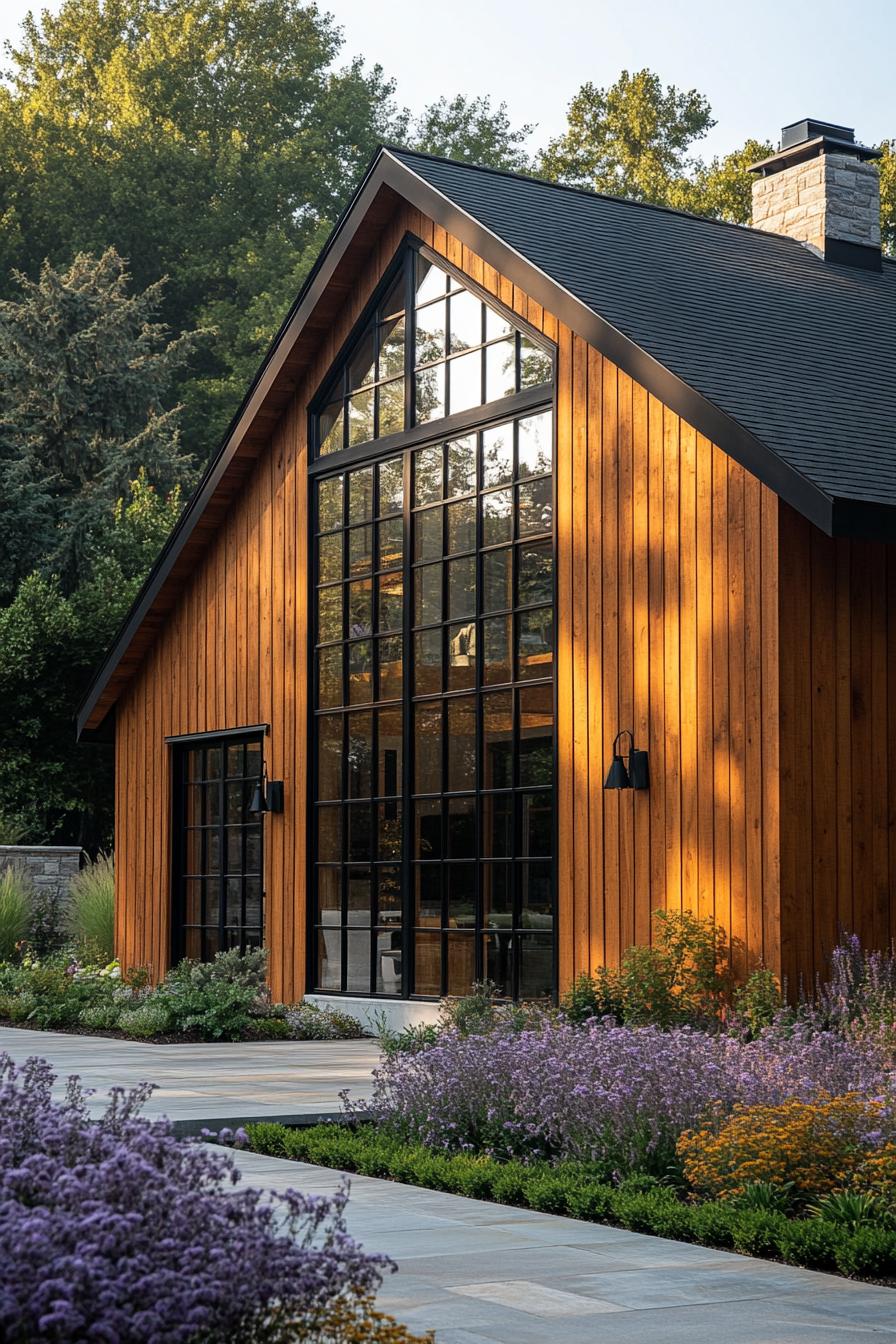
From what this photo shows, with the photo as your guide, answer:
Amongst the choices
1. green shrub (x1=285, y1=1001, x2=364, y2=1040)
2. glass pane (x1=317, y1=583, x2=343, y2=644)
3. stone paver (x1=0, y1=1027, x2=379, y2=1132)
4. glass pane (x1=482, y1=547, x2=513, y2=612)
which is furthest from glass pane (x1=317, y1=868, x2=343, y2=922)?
glass pane (x1=482, y1=547, x2=513, y2=612)

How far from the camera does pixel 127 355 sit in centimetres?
3238

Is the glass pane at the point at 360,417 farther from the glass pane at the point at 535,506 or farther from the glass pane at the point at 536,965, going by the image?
the glass pane at the point at 536,965

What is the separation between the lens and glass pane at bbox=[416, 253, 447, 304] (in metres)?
13.0

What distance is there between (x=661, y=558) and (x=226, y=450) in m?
5.58

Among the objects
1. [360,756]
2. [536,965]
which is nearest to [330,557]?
[360,756]

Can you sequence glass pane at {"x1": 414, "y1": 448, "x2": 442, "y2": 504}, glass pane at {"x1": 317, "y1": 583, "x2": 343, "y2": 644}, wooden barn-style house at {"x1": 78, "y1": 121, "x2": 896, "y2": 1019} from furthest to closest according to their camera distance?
1. glass pane at {"x1": 317, "y1": 583, "x2": 343, "y2": 644}
2. glass pane at {"x1": 414, "y1": 448, "x2": 442, "y2": 504}
3. wooden barn-style house at {"x1": 78, "y1": 121, "x2": 896, "y2": 1019}

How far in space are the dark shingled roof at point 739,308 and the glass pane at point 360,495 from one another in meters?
2.40

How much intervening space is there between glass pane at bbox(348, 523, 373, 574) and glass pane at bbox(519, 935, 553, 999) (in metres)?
3.62

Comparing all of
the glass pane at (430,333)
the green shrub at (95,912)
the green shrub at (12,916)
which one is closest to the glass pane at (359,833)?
the glass pane at (430,333)

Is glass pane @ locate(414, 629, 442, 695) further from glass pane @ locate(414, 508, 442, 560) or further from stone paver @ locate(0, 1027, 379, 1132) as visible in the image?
stone paver @ locate(0, 1027, 379, 1132)

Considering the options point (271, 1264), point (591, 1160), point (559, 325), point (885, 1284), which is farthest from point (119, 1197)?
point (559, 325)

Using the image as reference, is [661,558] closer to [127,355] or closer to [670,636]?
[670,636]

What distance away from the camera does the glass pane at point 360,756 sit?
13500 mm

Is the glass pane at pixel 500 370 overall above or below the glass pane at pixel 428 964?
above
